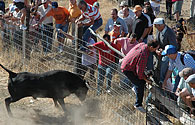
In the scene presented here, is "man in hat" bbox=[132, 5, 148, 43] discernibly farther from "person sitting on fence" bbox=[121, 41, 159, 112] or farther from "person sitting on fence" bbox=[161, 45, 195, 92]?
"person sitting on fence" bbox=[121, 41, 159, 112]

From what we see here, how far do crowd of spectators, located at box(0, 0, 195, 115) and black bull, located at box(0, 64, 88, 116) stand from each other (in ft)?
2.17

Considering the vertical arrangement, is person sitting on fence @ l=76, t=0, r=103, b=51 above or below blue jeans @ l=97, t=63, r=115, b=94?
above

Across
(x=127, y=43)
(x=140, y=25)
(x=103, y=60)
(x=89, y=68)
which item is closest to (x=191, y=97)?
(x=127, y=43)

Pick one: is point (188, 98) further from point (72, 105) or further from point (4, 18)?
point (4, 18)

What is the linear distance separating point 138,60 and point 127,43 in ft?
5.37

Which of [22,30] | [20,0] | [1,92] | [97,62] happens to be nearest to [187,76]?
[97,62]

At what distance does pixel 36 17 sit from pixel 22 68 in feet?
5.67

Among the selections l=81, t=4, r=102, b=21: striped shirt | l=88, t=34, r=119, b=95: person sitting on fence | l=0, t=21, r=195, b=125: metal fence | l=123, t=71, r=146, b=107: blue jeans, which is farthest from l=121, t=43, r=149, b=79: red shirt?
l=81, t=4, r=102, b=21: striped shirt

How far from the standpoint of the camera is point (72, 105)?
774 cm

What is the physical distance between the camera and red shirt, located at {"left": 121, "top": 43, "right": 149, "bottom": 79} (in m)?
6.03

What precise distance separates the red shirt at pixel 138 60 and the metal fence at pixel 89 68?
0.38 metres

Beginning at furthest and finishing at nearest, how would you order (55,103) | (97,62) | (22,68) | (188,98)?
(22,68)
(97,62)
(55,103)
(188,98)

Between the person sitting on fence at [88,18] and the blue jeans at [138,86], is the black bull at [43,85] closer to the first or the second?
the blue jeans at [138,86]

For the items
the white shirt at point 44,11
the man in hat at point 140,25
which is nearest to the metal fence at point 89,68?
the white shirt at point 44,11
